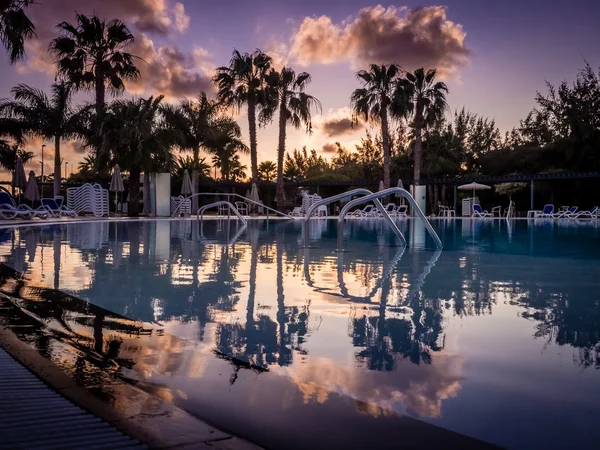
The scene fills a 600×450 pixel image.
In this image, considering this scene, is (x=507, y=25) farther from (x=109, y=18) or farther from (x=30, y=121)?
(x=30, y=121)

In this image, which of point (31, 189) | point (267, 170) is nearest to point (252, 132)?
point (31, 189)

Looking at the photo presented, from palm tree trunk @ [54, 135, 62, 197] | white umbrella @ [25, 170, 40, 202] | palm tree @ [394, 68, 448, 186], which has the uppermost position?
palm tree @ [394, 68, 448, 186]

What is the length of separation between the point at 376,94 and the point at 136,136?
17.0 m

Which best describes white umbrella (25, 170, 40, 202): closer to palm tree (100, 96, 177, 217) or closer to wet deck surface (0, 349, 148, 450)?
palm tree (100, 96, 177, 217)

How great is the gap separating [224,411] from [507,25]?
83.1ft

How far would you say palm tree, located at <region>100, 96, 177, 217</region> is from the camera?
75.1 feet

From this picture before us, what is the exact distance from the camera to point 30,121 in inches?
1043

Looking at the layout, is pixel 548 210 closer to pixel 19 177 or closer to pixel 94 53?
pixel 94 53

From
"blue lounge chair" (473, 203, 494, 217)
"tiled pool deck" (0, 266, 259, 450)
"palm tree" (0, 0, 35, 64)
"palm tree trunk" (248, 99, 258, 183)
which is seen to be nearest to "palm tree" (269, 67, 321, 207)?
"palm tree trunk" (248, 99, 258, 183)

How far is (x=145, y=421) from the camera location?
165cm

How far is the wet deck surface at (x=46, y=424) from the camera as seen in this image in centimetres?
145

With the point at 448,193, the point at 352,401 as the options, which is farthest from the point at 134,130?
the point at 448,193

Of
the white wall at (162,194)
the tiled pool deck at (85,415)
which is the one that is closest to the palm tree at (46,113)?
the white wall at (162,194)

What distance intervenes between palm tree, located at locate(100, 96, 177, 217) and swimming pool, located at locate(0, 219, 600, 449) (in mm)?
17637
